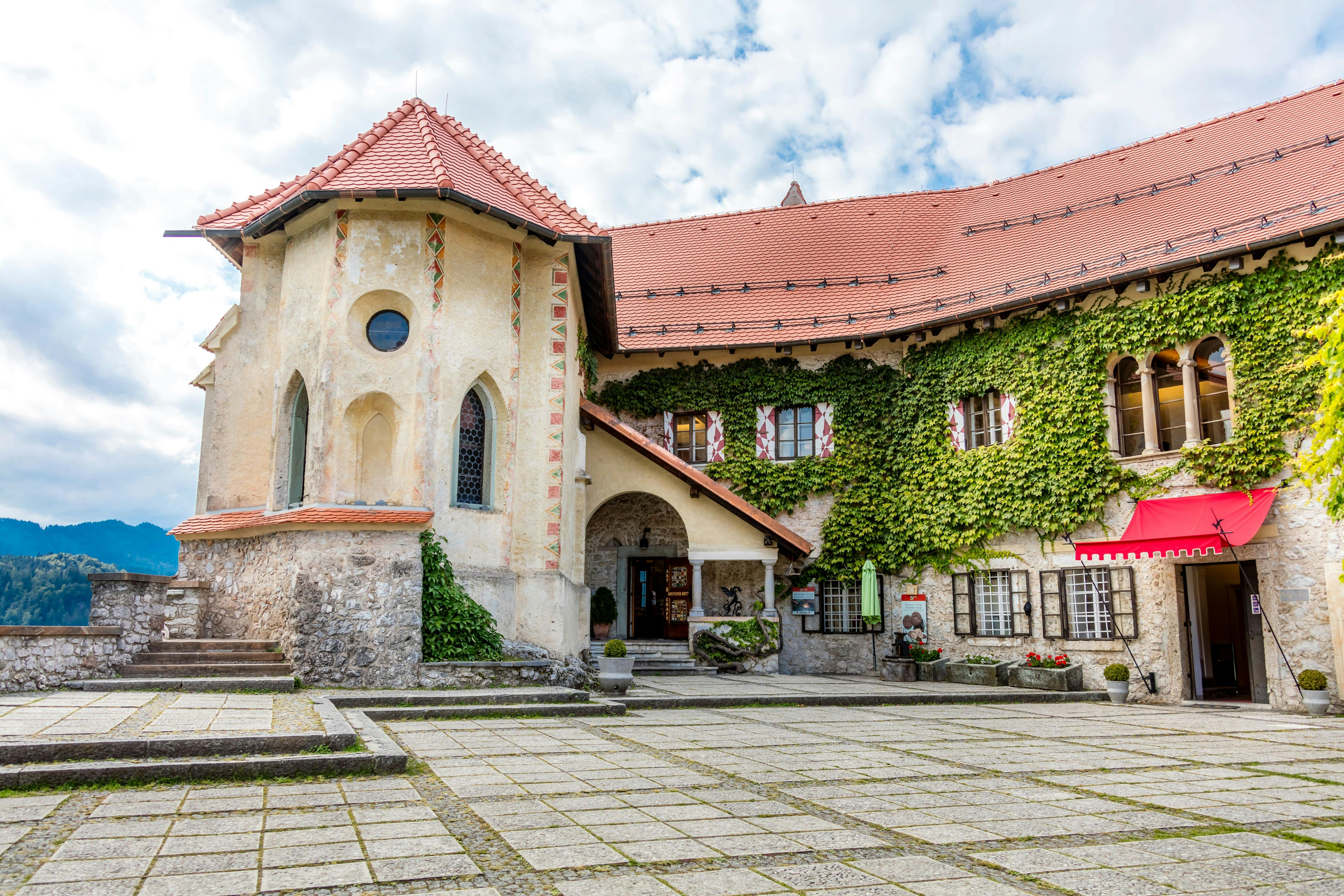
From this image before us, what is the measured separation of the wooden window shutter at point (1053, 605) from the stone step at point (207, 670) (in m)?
12.8

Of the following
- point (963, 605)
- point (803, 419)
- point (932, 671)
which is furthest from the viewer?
point (803, 419)

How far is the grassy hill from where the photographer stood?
57.9 ft

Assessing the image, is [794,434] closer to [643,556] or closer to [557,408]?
[643,556]

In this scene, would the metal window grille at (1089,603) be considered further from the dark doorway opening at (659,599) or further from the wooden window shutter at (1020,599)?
the dark doorway opening at (659,599)

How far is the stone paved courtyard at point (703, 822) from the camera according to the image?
4.12 m

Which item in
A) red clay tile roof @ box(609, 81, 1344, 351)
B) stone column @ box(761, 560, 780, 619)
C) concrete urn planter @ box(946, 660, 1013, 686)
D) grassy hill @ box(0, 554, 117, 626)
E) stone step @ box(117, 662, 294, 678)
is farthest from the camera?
stone column @ box(761, 560, 780, 619)

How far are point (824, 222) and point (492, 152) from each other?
1080 cm

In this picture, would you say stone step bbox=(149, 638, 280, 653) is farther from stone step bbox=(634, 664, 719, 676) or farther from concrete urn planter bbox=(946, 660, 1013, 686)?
concrete urn planter bbox=(946, 660, 1013, 686)

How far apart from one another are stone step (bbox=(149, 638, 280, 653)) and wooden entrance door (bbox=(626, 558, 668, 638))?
9912 mm

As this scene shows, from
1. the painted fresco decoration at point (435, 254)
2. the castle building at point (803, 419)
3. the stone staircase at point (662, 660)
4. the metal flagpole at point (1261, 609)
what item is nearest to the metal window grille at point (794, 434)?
the castle building at point (803, 419)

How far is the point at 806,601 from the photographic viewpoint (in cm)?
1997

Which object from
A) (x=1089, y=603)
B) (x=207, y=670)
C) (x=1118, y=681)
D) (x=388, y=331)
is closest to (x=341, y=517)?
(x=207, y=670)

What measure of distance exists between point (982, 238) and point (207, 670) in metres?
18.2

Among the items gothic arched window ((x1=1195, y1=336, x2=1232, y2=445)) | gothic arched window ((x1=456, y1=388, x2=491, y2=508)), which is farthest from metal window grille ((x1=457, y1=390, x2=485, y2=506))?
gothic arched window ((x1=1195, y1=336, x2=1232, y2=445))
